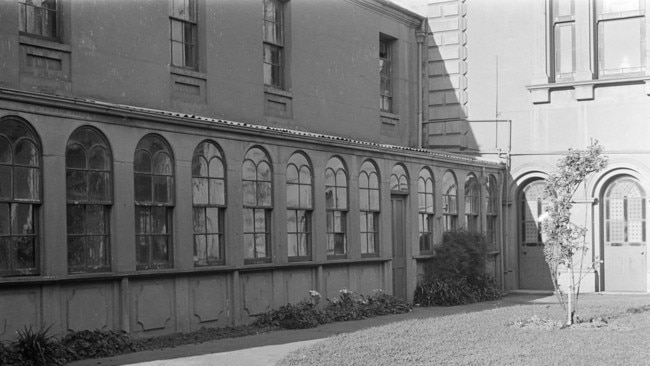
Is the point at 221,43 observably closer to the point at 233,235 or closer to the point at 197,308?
the point at 233,235

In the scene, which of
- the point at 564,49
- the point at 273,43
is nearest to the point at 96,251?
the point at 273,43

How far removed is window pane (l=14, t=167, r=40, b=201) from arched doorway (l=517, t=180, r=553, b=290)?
15915mm

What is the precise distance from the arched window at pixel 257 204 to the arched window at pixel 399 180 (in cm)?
439

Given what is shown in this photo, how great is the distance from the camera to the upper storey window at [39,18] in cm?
1308

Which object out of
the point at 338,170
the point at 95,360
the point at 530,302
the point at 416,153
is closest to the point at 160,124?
the point at 95,360

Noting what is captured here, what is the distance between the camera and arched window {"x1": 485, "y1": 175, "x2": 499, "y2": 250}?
974 inches

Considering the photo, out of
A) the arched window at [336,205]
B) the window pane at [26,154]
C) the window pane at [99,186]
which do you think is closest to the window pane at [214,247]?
the window pane at [99,186]

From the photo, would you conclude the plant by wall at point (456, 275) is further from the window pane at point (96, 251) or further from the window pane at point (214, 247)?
the window pane at point (96, 251)

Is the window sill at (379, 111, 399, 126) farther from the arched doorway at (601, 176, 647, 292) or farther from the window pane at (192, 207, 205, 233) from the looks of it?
the window pane at (192, 207, 205, 233)

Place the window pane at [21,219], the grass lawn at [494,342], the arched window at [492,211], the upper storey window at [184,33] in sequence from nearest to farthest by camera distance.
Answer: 1. the grass lawn at [494,342]
2. the window pane at [21,219]
3. the upper storey window at [184,33]
4. the arched window at [492,211]

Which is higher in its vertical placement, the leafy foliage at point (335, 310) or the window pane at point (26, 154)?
the window pane at point (26, 154)

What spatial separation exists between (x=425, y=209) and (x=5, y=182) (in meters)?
11.5

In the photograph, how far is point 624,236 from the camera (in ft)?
79.0

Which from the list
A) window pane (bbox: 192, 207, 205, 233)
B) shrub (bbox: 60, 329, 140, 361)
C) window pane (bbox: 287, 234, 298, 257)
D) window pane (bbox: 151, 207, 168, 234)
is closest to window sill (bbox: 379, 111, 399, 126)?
window pane (bbox: 287, 234, 298, 257)
